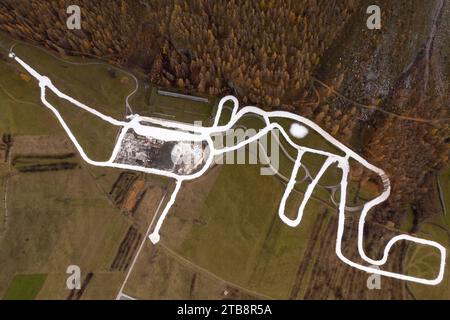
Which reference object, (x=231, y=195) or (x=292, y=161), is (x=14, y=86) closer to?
(x=231, y=195)

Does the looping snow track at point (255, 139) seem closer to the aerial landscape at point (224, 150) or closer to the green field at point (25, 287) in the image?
the aerial landscape at point (224, 150)

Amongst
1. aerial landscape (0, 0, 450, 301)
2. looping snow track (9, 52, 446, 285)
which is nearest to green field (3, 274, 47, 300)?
aerial landscape (0, 0, 450, 301)

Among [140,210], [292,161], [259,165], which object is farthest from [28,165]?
[292,161]

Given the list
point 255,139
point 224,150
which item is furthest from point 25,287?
point 255,139

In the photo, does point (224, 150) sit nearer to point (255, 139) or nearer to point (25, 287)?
point (255, 139)

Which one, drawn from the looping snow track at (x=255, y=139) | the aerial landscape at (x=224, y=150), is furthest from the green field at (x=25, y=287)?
the looping snow track at (x=255, y=139)

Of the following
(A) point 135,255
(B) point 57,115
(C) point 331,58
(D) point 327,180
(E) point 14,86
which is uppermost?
(C) point 331,58
